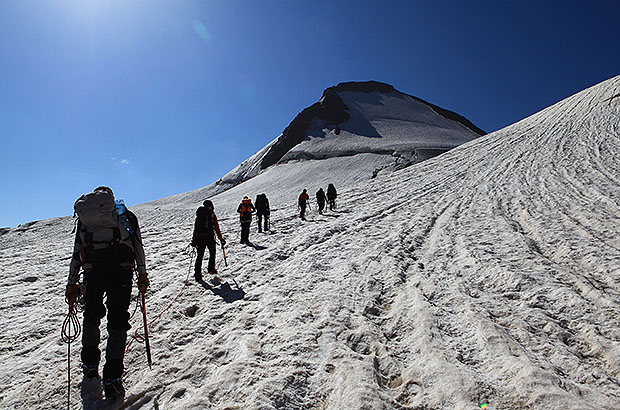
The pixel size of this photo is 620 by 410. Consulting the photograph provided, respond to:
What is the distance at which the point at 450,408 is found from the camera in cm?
248

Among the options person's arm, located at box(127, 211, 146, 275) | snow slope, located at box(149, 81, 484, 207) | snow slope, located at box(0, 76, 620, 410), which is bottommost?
snow slope, located at box(0, 76, 620, 410)

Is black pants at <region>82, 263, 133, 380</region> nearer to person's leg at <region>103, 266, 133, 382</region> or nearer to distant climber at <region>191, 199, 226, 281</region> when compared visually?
person's leg at <region>103, 266, 133, 382</region>

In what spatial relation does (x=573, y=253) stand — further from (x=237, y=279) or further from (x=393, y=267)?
(x=237, y=279)

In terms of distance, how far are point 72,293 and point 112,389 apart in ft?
3.37

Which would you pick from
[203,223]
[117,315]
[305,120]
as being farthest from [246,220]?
[305,120]

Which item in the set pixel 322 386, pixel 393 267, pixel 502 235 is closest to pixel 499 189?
pixel 502 235

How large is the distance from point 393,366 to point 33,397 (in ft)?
11.6

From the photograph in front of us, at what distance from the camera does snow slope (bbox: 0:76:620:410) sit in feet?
9.05

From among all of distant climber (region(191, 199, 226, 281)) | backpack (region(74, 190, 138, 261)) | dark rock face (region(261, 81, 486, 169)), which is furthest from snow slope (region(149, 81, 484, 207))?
backpack (region(74, 190, 138, 261))

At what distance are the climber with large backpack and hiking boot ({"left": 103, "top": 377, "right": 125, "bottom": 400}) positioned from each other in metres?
0.04

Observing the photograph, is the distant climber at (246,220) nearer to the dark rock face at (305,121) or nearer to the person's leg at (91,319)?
the person's leg at (91,319)

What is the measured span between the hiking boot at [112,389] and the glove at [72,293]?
2.94ft

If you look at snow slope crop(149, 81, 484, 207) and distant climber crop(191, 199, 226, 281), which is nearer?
distant climber crop(191, 199, 226, 281)

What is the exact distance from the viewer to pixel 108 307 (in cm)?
305
